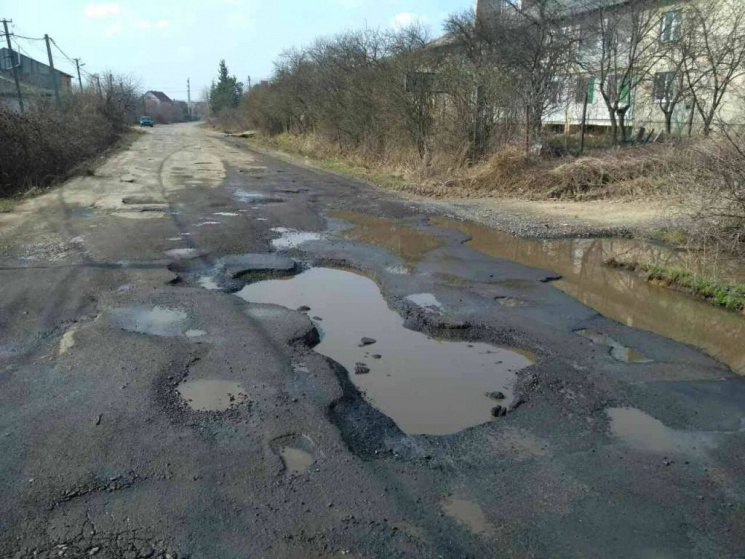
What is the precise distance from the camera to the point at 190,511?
3.11 meters

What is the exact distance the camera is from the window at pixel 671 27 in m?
19.2

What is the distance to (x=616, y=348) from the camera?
5605mm

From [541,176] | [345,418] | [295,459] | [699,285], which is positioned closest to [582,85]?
[541,176]

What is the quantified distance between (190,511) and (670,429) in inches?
131

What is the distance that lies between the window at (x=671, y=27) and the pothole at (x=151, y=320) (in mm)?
19080

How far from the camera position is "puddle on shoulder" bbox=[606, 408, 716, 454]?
12.9ft

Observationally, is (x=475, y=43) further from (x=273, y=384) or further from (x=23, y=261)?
(x=273, y=384)

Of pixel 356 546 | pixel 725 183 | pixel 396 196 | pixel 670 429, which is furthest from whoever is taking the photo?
pixel 396 196

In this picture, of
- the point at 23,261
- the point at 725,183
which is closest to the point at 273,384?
the point at 23,261

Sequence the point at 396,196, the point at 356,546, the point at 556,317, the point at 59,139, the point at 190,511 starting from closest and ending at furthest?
1. the point at 356,546
2. the point at 190,511
3. the point at 556,317
4. the point at 396,196
5. the point at 59,139

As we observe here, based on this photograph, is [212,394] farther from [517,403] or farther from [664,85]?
[664,85]


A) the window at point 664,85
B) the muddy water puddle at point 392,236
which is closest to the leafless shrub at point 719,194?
the muddy water puddle at point 392,236

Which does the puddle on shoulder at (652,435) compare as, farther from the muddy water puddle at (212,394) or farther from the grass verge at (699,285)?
the grass verge at (699,285)

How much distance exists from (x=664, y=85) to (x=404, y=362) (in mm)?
19641
